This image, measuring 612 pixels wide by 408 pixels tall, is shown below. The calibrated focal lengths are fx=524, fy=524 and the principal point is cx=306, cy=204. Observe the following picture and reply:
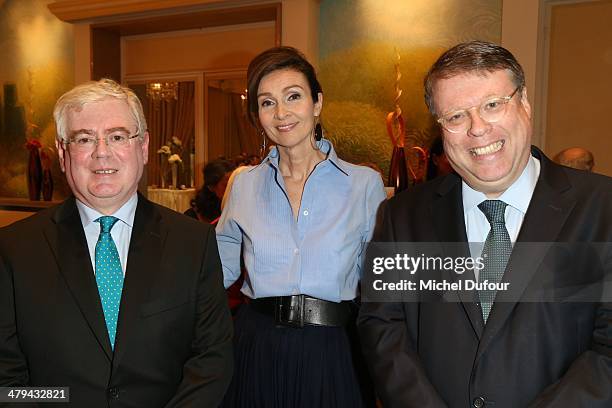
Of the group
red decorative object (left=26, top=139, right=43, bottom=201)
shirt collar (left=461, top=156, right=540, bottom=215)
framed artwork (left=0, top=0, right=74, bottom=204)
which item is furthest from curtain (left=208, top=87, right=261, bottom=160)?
shirt collar (left=461, top=156, right=540, bottom=215)

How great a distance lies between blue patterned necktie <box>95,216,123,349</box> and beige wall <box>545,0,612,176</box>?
470 centimetres

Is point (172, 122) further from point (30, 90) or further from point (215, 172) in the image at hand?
point (215, 172)

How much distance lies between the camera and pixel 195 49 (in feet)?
24.4

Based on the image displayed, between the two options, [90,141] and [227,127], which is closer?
[90,141]

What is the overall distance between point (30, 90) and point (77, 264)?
7361mm

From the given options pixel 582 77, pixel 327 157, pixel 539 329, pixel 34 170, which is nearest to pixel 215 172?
pixel 327 157

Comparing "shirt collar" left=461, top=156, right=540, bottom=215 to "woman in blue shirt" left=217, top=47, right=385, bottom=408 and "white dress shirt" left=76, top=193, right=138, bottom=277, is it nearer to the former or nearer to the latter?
"woman in blue shirt" left=217, top=47, right=385, bottom=408

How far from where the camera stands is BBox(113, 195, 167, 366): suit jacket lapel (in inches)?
54.9

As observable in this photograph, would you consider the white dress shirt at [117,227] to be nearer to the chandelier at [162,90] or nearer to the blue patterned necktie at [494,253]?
the blue patterned necktie at [494,253]

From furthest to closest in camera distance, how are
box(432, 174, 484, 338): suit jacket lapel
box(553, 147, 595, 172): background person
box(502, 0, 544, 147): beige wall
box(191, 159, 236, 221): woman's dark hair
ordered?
1. box(502, 0, 544, 147): beige wall
2. box(553, 147, 595, 172): background person
3. box(191, 159, 236, 221): woman's dark hair
4. box(432, 174, 484, 338): suit jacket lapel

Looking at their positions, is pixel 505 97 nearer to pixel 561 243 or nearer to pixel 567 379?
pixel 561 243

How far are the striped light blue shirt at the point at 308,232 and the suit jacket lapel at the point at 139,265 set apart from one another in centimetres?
44

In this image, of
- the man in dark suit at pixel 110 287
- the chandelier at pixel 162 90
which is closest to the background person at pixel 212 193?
the man in dark suit at pixel 110 287

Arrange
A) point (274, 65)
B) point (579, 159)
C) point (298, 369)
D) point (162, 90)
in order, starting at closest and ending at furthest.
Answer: point (298, 369) < point (274, 65) < point (579, 159) < point (162, 90)
